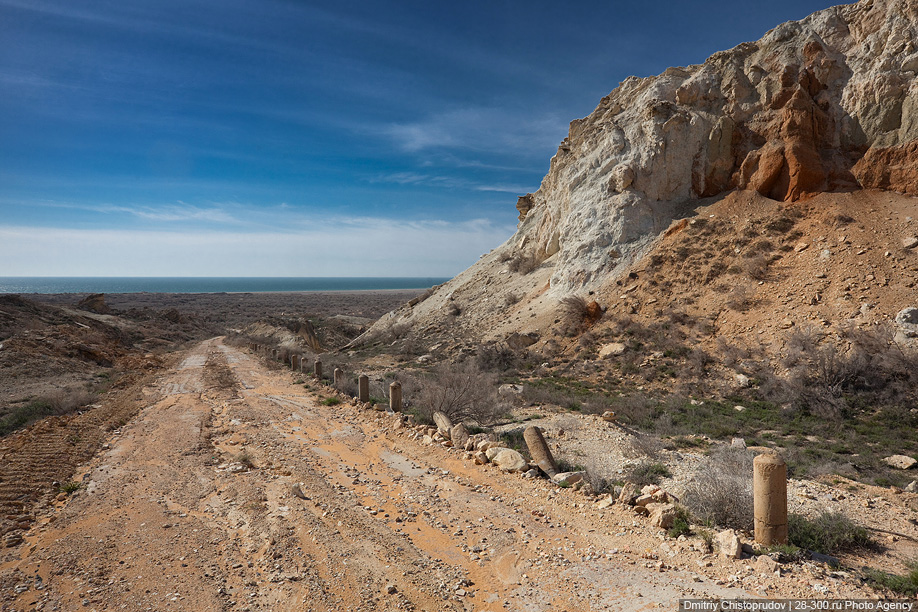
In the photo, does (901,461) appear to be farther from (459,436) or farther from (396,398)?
(396,398)

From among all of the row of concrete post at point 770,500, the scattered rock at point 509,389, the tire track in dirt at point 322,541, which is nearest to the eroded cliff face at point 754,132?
the scattered rock at point 509,389

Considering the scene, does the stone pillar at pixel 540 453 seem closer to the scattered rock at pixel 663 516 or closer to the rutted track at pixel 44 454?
the scattered rock at pixel 663 516

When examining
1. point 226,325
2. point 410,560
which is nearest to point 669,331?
point 410,560

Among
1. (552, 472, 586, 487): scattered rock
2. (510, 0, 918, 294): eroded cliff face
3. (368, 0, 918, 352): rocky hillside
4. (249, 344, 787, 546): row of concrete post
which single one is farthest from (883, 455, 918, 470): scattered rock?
(510, 0, 918, 294): eroded cliff face

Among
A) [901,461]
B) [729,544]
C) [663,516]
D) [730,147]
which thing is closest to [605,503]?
[663,516]

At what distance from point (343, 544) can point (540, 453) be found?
3404 mm

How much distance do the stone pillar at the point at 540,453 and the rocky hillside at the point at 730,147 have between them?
44.6 feet

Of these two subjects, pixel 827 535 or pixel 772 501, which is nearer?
pixel 772 501

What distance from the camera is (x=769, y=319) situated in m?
14.9

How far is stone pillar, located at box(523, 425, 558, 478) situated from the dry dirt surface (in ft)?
1.75

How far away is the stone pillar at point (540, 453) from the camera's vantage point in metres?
7.02

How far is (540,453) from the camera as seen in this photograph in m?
7.20

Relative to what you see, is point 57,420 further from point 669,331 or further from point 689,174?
point 689,174

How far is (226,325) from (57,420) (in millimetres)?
44721
